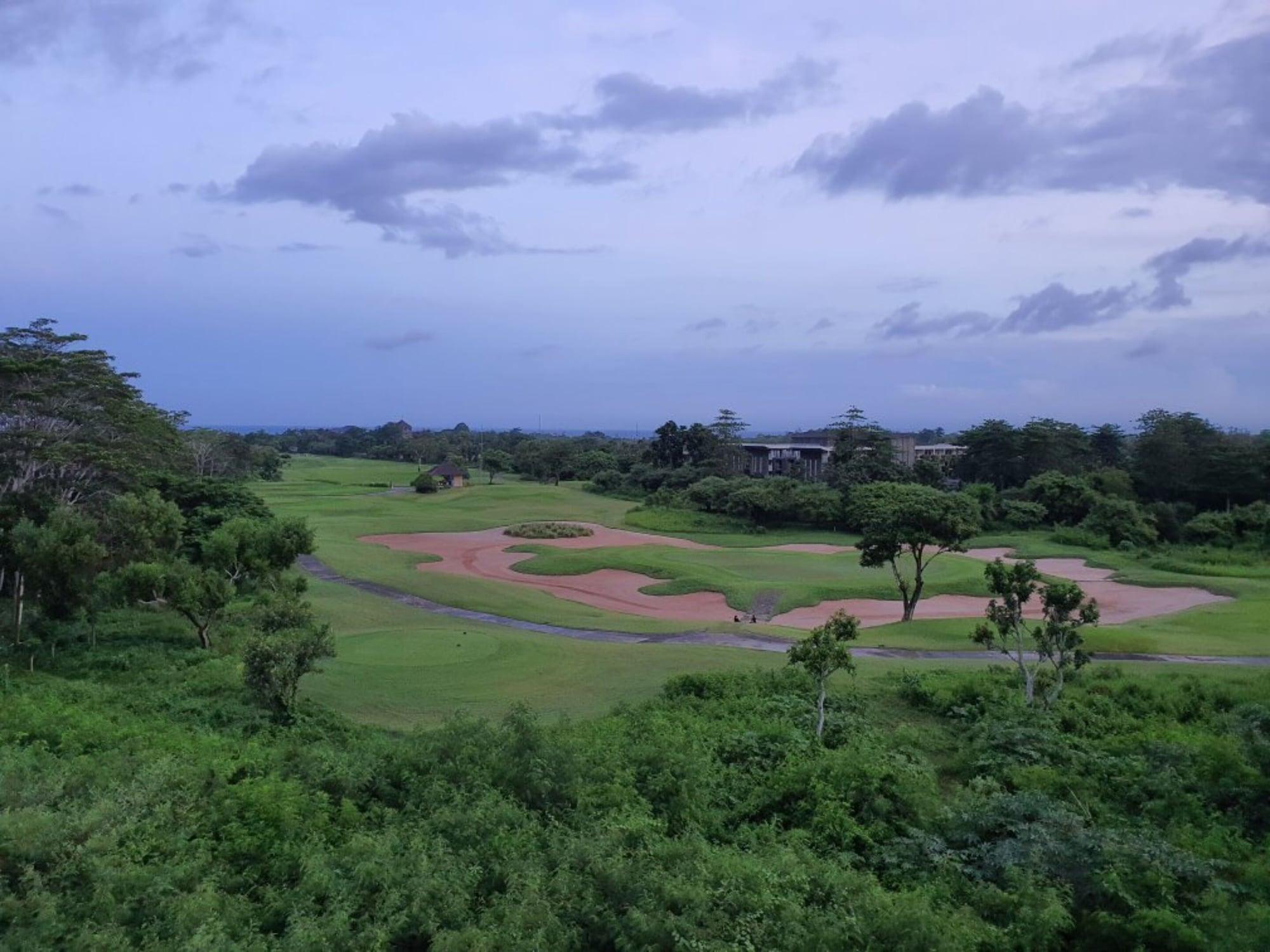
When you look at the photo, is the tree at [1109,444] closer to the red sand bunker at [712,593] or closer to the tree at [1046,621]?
the red sand bunker at [712,593]

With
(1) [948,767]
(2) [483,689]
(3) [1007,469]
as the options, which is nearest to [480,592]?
(2) [483,689]

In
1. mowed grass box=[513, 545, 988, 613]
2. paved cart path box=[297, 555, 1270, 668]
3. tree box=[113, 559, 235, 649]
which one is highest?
tree box=[113, 559, 235, 649]

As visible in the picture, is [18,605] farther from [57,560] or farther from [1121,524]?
[1121,524]

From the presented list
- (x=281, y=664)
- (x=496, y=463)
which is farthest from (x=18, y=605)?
(x=496, y=463)

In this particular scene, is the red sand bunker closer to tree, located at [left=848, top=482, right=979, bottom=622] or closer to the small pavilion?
tree, located at [left=848, top=482, right=979, bottom=622]

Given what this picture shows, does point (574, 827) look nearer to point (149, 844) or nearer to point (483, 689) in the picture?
point (149, 844)

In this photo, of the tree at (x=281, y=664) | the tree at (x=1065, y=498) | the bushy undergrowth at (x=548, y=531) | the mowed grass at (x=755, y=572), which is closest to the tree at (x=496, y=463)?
the bushy undergrowth at (x=548, y=531)

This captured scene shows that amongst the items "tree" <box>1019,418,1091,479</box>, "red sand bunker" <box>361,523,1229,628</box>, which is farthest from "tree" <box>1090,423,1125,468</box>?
"red sand bunker" <box>361,523,1229,628</box>
